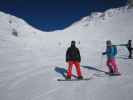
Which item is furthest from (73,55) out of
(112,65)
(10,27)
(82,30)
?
(82,30)

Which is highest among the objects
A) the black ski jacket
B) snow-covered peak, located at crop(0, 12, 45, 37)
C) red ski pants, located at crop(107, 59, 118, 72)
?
snow-covered peak, located at crop(0, 12, 45, 37)

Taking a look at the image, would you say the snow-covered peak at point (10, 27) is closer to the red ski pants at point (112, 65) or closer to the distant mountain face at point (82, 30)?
the distant mountain face at point (82, 30)

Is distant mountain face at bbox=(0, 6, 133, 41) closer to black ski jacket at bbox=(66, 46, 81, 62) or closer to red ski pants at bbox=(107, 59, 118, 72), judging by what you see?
red ski pants at bbox=(107, 59, 118, 72)

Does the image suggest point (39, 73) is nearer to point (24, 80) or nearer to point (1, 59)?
point (24, 80)

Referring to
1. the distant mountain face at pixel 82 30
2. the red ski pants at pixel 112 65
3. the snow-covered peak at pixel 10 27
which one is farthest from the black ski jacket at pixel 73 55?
the distant mountain face at pixel 82 30

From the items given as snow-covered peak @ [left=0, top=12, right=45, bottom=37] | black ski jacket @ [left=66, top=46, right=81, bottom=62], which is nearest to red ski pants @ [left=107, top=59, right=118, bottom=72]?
black ski jacket @ [left=66, top=46, right=81, bottom=62]

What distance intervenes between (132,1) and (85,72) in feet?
526

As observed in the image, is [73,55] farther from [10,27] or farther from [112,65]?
[10,27]

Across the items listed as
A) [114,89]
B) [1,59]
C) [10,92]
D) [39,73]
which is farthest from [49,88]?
[1,59]

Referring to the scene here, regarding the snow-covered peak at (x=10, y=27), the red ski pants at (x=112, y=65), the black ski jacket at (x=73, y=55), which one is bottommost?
the red ski pants at (x=112, y=65)

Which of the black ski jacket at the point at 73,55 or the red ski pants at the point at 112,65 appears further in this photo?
the red ski pants at the point at 112,65

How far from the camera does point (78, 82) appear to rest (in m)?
11.6

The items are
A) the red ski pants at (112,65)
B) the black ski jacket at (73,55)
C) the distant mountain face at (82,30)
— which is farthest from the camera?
the distant mountain face at (82,30)

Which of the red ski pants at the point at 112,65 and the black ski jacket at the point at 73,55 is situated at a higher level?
the black ski jacket at the point at 73,55
